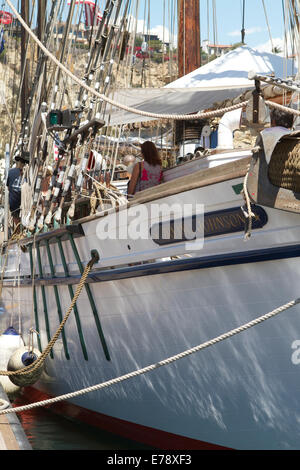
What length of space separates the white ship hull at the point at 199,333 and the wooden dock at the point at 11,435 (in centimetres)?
150

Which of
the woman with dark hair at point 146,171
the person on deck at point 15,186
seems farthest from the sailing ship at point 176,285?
the person on deck at point 15,186

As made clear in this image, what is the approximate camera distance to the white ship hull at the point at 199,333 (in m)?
4.63

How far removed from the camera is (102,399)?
264 inches

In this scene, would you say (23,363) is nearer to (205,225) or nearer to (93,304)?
(93,304)

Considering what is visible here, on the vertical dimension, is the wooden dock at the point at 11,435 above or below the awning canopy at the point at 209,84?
below

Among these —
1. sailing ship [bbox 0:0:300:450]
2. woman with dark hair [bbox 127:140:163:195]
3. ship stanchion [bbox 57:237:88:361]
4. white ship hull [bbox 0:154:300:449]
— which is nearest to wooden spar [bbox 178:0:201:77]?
sailing ship [bbox 0:0:300:450]

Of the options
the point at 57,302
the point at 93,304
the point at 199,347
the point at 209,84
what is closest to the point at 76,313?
the point at 93,304

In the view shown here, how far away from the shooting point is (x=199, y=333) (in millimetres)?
5164

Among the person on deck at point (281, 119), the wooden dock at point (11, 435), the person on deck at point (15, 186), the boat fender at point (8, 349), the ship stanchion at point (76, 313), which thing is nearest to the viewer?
the wooden dock at point (11, 435)

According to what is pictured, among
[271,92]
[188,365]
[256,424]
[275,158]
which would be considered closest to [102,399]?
[188,365]

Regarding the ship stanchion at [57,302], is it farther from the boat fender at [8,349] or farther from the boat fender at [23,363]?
the boat fender at [8,349]

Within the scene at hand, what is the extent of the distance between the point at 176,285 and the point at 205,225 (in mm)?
629

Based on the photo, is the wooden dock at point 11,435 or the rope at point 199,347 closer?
the wooden dock at point 11,435

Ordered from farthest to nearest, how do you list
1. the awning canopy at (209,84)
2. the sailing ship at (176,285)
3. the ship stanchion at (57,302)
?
1. the awning canopy at (209,84)
2. the ship stanchion at (57,302)
3. the sailing ship at (176,285)
